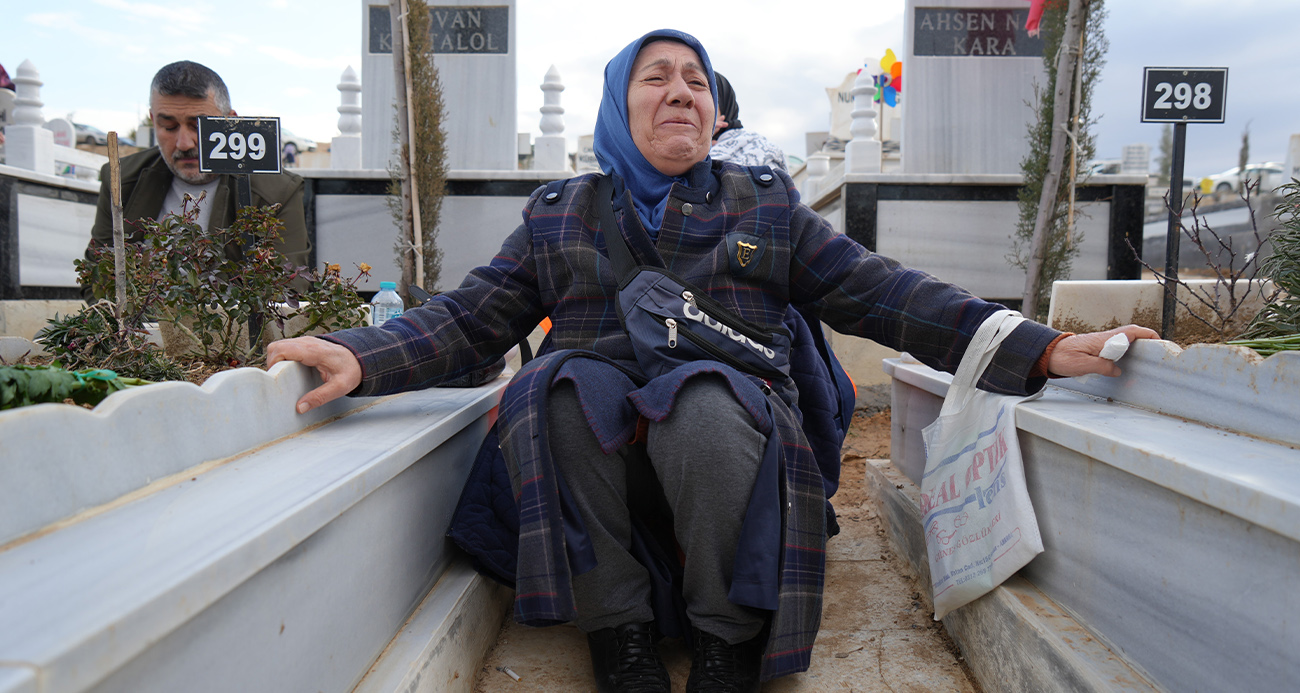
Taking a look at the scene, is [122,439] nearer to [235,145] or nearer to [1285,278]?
[235,145]

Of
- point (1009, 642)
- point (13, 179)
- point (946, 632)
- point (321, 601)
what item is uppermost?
point (13, 179)

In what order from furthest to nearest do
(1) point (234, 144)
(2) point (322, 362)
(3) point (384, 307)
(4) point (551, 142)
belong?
(4) point (551, 142) → (3) point (384, 307) → (1) point (234, 144) → (2) point (322, 362)

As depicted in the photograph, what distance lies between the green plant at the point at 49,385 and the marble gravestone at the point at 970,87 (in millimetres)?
5829

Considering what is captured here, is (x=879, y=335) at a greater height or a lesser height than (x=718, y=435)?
greater

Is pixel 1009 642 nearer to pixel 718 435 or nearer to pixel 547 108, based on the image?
pixel 718 435

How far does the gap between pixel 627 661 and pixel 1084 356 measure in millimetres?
1202

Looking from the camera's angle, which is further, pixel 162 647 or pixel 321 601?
pixel 321 601

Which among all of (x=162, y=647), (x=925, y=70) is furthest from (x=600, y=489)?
(x=925, y=70)

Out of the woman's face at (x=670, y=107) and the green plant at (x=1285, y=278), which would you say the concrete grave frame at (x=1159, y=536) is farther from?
the woman's face at (x=670, y=107)

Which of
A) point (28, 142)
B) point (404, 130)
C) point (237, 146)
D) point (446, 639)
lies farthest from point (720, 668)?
point (28, 142)

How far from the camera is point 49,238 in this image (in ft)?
20.1

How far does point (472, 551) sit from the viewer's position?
1924 mm

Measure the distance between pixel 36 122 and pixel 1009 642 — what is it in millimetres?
8386

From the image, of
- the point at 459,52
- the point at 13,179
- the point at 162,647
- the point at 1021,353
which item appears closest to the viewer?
the point at 162,647
